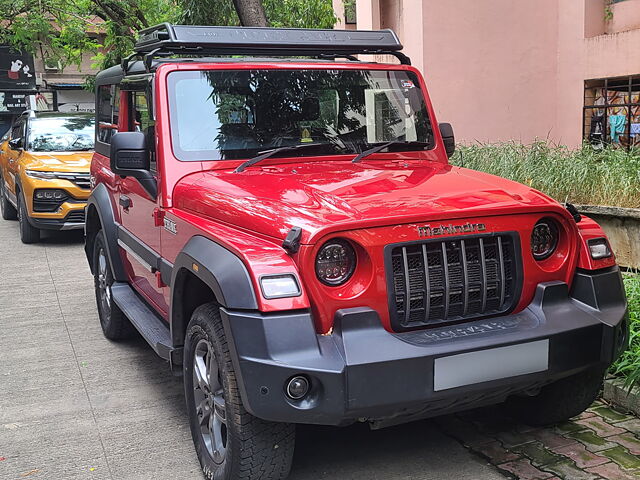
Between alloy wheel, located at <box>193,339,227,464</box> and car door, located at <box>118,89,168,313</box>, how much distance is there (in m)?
0.91

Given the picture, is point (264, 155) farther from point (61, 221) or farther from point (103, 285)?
point (61, 221)

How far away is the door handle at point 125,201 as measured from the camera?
5.36 meters

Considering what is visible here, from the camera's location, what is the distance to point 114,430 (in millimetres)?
4543

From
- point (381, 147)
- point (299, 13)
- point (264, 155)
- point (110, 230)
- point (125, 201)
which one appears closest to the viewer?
point (264, 155)

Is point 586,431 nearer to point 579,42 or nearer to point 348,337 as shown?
point 348,337

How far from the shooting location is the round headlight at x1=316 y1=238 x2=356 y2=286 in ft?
10.9

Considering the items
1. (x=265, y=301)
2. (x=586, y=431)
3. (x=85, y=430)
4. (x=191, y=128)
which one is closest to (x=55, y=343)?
(x=85, y=430)

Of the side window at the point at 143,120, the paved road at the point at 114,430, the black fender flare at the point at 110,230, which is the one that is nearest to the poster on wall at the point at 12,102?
the paved road at the point at 114,430

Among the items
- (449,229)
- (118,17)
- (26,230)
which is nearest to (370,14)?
(118,17)

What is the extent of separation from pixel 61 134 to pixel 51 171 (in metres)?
1.19

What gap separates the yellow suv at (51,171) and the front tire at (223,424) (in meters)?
7.98

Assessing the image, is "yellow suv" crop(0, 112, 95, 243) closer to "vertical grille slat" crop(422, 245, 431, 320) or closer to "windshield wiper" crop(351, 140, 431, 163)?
"windshield wiper" crop(351, 140, 431, 163)

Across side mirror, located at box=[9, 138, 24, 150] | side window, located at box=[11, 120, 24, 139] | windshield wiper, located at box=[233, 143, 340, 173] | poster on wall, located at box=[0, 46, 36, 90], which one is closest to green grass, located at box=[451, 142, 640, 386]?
windshield wiper, located at box=[233, 143, 340, 173]

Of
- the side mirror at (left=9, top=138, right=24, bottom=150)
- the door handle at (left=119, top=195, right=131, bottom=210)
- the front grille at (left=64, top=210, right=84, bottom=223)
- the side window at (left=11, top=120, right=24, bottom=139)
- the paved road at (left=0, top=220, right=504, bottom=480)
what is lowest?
the paved road at (left=0, top=220, right=504, bottom=480)
